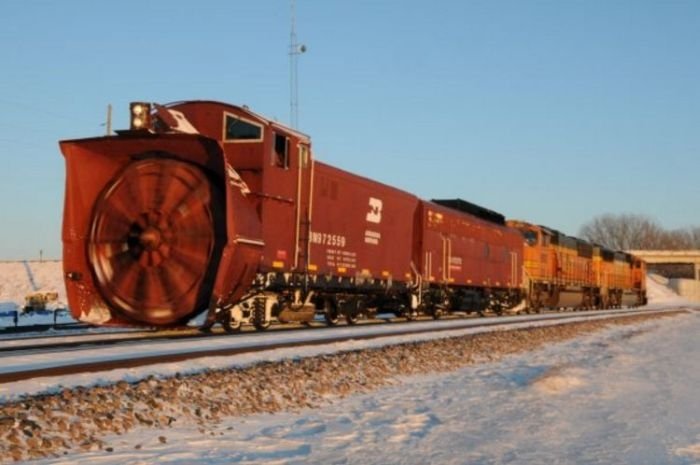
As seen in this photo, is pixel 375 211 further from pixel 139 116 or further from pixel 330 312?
pixel 139 116

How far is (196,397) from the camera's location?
850 centimetres

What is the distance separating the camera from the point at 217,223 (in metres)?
13.9

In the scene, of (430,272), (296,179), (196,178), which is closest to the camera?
(196,178)

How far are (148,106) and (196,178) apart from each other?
176 centimetres

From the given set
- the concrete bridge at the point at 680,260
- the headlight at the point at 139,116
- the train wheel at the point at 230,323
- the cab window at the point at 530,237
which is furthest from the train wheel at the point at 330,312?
the concrete bridge at the point at 680,260

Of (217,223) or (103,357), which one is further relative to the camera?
(217,223)

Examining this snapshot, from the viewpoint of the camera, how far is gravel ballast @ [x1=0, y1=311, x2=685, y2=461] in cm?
646

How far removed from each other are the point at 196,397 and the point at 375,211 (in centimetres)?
1447

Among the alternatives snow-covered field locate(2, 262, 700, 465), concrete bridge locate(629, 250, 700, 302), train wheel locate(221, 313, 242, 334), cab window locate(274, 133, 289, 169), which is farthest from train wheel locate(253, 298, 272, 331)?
concrete bridge locate(629, 250, 700, 302)

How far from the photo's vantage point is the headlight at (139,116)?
14.0 m

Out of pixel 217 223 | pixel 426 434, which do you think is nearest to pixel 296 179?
pixel 217 223

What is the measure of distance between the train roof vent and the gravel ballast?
19.3 meters

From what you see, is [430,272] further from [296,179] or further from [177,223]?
[177,223]

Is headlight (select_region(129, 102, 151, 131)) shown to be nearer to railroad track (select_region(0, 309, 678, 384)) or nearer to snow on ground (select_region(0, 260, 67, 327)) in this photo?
railroad track (select_region(0, 309, 678, 384))
